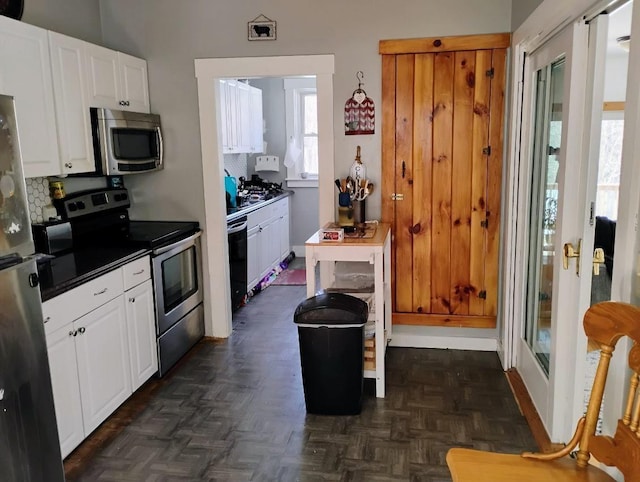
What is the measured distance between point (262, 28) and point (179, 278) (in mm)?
1822

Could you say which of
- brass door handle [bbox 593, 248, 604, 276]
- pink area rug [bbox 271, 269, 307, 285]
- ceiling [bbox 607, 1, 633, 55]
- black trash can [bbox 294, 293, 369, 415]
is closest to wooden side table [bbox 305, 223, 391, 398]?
black trash can [bbox 294, 293, 369, 415]

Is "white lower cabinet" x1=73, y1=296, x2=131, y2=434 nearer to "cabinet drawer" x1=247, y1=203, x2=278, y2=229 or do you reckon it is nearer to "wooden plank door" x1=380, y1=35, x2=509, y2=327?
"wooden plank door" x1=380, y1=35, x2=509, y2=327

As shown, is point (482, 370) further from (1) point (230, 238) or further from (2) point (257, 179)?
(2) point (257, 179)

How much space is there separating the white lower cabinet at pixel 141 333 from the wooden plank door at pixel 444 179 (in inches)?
66.2

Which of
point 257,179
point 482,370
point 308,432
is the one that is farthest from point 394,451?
point 257,179

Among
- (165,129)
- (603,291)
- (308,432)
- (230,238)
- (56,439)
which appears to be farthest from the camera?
(230,238)

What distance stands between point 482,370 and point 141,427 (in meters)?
2.12

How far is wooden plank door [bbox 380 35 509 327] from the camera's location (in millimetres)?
3592

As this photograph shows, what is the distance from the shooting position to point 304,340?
116 inches

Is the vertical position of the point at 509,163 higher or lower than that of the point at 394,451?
higher

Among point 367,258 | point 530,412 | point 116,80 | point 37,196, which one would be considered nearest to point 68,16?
point 116,80

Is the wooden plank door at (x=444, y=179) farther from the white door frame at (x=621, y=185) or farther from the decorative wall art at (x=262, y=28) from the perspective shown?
the decorative wall art at (x=262, y=28)

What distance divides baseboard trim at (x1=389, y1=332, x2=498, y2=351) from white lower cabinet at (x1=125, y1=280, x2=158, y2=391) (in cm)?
168

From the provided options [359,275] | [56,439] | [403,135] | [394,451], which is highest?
[403,135]
